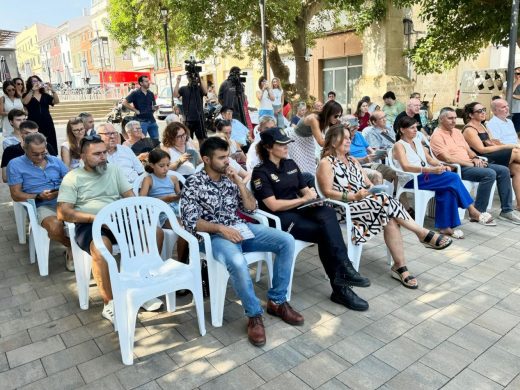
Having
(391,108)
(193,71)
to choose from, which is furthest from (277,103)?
(391,108)

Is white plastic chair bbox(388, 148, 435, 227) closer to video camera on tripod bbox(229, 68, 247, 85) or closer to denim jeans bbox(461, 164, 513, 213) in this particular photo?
denim jeans bbox(461, 164, 513, 213)

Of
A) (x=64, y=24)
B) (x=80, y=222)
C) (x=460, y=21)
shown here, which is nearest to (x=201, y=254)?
(x=80, y=222)

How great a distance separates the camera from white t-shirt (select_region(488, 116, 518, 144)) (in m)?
5.40

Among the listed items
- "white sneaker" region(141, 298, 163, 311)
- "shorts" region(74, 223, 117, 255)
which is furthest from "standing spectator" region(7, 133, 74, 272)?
"white sneaker" region(141, 298, 163, 311)

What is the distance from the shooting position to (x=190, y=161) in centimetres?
459

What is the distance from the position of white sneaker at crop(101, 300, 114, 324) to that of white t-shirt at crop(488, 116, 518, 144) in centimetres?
495

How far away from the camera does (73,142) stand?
4.39 m

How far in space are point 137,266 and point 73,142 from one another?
6.97 feet

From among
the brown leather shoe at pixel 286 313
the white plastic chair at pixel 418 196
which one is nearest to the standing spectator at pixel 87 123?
the brown leather shoe at pixel 286 313

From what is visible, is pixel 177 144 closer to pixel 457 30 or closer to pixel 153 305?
pixel 153 305

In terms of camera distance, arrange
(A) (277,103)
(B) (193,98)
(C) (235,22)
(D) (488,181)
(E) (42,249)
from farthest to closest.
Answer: (C) (235,22), (A) (277,103), (B) (193,98), (D) (488,181), (E) (42,249)

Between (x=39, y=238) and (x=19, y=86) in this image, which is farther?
(x=19, y=86)

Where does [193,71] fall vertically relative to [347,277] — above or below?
above

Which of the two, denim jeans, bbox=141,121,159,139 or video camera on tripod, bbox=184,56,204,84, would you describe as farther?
denim jeans, bbox=141,121,159,139
